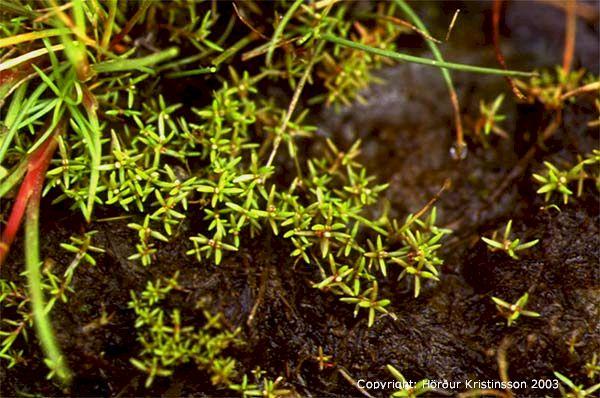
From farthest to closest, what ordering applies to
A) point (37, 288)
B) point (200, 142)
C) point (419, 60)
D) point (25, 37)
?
point (200, 142)
point (419, 60)
point (25, 37)
point (37, 288)

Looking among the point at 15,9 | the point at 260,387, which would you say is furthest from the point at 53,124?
the point at 260,387

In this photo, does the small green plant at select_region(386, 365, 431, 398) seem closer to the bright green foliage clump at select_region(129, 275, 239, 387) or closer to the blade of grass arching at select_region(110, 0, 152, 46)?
the bright green foliage clump at select_region(129, 275, 239, 387)

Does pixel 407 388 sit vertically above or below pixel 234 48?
below

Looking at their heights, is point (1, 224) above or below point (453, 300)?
above

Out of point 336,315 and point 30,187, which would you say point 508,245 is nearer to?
point 336,315

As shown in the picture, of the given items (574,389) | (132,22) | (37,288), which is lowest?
(574,389)

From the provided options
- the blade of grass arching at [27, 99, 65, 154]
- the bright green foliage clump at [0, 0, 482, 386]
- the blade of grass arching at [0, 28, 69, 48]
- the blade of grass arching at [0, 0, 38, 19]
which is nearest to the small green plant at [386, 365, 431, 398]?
the bright green foliage clump at [0, 0, 482, 386]

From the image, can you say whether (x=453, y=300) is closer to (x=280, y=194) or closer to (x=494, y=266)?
(x=494, y=266)

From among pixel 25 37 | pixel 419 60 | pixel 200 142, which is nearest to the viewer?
pixel 25 37

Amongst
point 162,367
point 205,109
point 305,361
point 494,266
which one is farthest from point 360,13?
point 162,367
